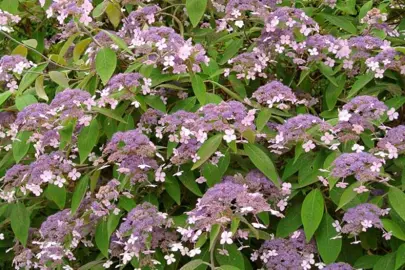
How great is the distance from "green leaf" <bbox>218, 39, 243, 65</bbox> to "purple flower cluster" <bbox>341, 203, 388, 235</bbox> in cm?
85

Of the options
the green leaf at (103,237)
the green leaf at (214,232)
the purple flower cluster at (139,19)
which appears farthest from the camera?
the purple flower cluster at (139,19)

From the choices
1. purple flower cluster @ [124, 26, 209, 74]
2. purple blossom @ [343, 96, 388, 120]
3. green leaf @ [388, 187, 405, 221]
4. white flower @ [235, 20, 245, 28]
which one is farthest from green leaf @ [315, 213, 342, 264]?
white flower @ [235, 20, 245, 28]

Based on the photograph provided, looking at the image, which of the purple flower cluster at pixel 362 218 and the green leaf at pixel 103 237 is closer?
the purple flower cluster at pixel 362 218

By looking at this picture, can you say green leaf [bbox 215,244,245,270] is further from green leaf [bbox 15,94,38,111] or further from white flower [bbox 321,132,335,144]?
green leaf [bbox 15,94,38,111]

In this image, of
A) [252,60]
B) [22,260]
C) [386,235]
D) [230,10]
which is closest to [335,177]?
[386,235]

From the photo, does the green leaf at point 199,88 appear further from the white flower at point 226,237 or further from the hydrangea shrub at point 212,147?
the white flower at point 226,237

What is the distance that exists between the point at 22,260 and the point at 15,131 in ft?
1.46

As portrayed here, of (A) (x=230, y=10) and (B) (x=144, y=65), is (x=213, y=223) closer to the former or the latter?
(B) (x=144, y=65)

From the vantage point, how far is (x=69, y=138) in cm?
238

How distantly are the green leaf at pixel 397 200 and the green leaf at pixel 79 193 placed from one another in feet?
3.17

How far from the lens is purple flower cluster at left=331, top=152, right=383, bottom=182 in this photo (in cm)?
208

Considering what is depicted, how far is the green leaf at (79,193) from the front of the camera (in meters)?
2.41

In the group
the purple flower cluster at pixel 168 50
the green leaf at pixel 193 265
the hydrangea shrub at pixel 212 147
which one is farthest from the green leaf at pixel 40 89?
the green leaf at pixel 193 265

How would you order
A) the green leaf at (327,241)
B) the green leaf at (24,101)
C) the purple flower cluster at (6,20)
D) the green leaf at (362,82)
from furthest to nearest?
the purple flower cluster at (6,20) < the green leaf at (24,101) < the green leaf at (362,82) < the green leaf at (327,241)
